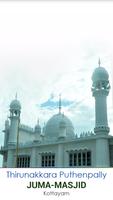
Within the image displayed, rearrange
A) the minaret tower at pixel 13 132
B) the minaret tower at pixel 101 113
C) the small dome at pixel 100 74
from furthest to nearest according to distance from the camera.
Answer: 1. the minaret tower at pixel 13 132
2. the small dome at pixel 100 74
3. the minaret tower at pixel 101 113

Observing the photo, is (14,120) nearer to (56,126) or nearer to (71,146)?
(56,126)

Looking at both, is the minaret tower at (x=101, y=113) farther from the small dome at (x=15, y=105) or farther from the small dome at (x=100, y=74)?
the small dome at (x=15, y=105)

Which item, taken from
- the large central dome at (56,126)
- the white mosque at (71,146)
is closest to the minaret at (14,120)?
the white mosque at (71,146)

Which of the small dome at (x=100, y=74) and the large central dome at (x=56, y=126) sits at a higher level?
the small dome at (x=100, y=74)

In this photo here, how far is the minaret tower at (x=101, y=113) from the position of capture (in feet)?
65.5

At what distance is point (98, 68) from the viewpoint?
23016 millimetres

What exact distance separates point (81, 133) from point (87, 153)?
1669 millimetres

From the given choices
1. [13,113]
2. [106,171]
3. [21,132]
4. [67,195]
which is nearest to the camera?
[67,195]

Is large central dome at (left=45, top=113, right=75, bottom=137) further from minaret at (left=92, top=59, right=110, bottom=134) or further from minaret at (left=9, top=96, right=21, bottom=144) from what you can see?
minaret at (left=92, top=59, right=110, bottom=134)

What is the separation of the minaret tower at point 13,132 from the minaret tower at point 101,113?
28.1ft

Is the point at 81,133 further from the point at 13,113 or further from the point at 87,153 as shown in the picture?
the point at 13,113

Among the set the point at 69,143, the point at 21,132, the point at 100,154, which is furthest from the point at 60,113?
the point at 100,154

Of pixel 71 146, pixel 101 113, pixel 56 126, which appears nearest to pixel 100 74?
pixel 101 113

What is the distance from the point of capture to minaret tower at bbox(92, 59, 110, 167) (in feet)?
65.5
